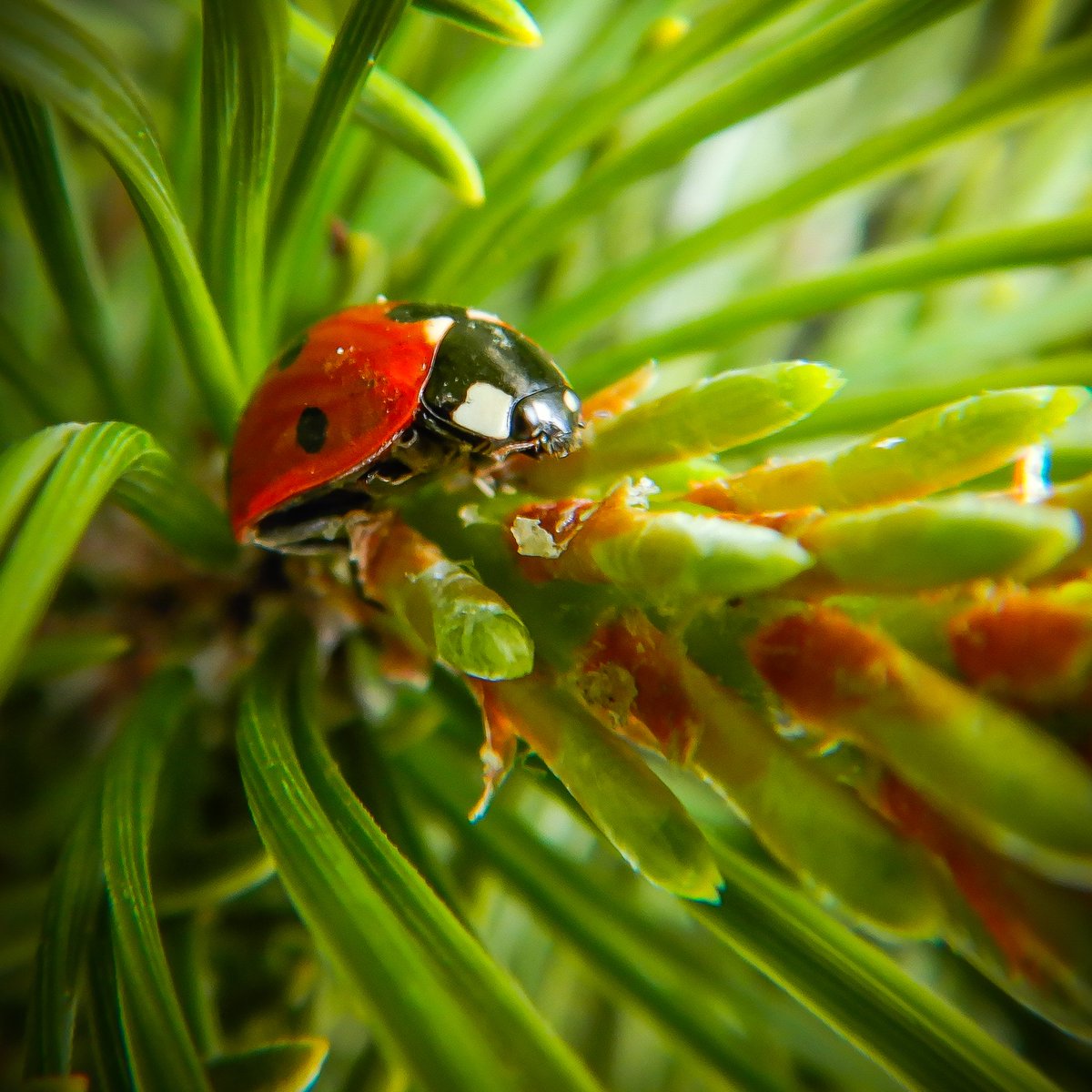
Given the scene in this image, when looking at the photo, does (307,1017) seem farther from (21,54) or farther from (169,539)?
(21,54)

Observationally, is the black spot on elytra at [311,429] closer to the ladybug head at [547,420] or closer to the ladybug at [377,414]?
the ladybug at [377,414]

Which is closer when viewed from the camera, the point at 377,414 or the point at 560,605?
the point at 560,605

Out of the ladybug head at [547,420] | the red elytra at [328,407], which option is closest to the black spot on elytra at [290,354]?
the red elytra at [328,407]

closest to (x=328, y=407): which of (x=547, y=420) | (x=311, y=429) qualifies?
(x=311, y=429)

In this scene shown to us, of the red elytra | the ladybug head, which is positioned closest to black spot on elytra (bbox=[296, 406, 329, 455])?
the red elytra

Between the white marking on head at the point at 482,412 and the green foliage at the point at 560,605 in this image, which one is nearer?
the green foliage at the point at 560,605

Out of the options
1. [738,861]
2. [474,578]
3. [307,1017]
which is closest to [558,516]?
[474,578]

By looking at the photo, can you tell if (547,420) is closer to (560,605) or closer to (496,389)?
(496,389)
